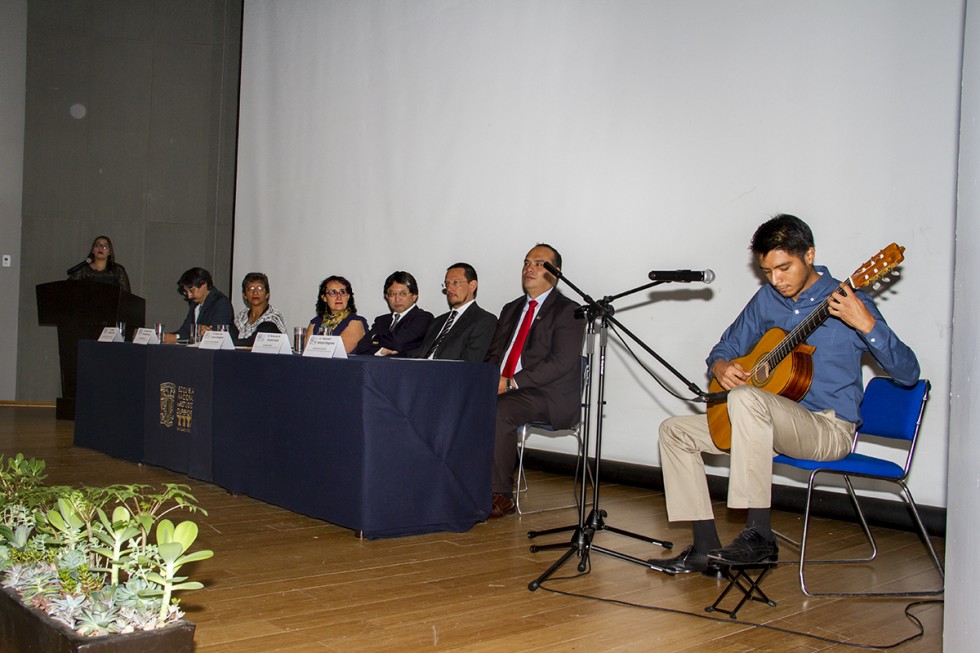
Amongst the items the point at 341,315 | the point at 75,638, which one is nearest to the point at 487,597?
the point at 75,638

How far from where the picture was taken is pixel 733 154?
438 centimetres

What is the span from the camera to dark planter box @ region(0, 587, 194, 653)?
4.04 feet

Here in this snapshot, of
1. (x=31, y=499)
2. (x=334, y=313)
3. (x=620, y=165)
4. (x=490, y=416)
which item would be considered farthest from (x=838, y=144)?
(x=31, y=499)

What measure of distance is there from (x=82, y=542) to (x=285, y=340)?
233 cm

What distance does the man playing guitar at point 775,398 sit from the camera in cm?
273

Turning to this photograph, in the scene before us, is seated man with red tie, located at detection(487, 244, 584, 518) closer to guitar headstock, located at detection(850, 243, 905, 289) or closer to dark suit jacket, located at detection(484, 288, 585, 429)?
dark suit jacket, located at detection(484, 288, 585, 429)

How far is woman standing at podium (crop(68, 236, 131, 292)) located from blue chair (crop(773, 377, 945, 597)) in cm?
648

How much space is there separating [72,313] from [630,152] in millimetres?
5026

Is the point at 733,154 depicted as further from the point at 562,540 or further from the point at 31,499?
the point at 31,499

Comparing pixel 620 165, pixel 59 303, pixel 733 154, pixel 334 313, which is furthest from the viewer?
pixel 59 303

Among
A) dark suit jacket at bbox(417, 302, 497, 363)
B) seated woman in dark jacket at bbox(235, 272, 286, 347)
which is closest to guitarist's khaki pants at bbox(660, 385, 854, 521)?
dark suit jacket at bbox(417, 302, 497, 363)

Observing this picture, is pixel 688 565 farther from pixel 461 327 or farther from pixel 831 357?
pixel 461 327

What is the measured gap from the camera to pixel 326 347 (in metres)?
3.54

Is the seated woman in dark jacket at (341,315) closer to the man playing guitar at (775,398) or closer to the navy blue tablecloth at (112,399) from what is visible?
the navy blue tablecloth at (112,399)
